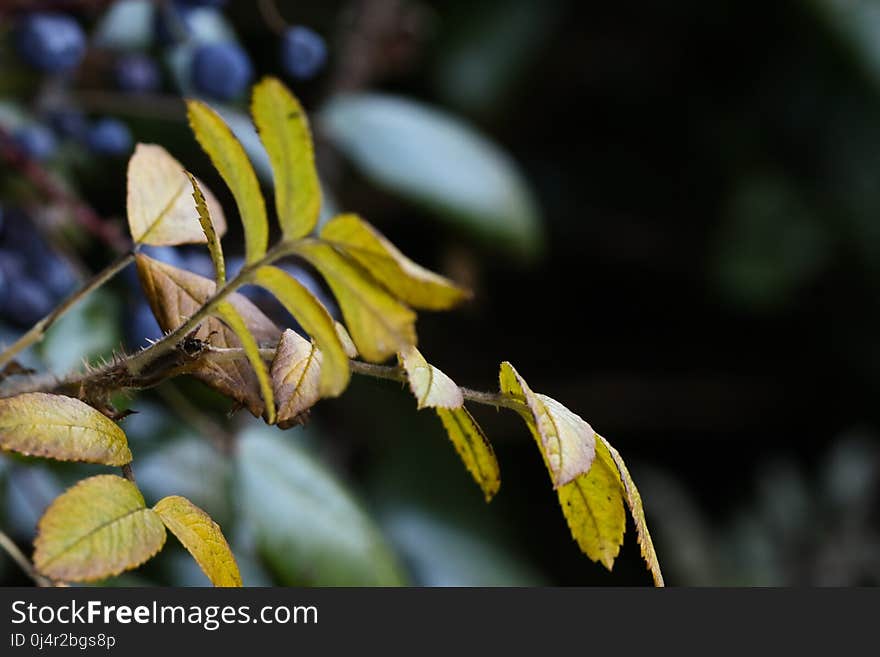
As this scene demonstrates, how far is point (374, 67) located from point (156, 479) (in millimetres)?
500

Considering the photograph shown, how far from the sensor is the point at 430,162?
760 mm

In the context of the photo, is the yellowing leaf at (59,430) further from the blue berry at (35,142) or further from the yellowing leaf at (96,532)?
the blue berry at (35,142)

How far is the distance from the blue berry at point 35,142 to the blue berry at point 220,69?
85 millimetres

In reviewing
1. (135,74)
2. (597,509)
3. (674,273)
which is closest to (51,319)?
(597,509)

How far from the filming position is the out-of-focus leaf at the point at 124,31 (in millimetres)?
636

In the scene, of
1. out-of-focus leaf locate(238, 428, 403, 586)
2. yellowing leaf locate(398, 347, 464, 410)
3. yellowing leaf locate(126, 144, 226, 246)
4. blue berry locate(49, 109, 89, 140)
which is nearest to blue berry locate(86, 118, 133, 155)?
blue berry locate(49, 109, 89, 140)

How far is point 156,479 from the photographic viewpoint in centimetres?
58

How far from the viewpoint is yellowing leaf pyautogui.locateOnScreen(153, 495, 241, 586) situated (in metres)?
0.26

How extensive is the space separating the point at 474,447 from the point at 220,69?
1.22 ft

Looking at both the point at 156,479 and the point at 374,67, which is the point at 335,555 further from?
the point at 374,67

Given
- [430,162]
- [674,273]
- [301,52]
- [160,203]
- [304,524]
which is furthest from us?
[674,273]

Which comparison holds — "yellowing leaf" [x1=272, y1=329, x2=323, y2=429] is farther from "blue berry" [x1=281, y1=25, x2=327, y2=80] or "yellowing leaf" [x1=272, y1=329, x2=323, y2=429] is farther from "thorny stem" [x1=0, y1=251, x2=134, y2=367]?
"blue berry" [x1=281, y1=25, x2=327, y2=80]

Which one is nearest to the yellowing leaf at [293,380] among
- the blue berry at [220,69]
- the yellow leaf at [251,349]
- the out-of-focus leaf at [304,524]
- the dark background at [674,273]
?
the yellow leaf at [251,349]

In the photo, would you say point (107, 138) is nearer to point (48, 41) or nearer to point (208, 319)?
point (48, 41)
